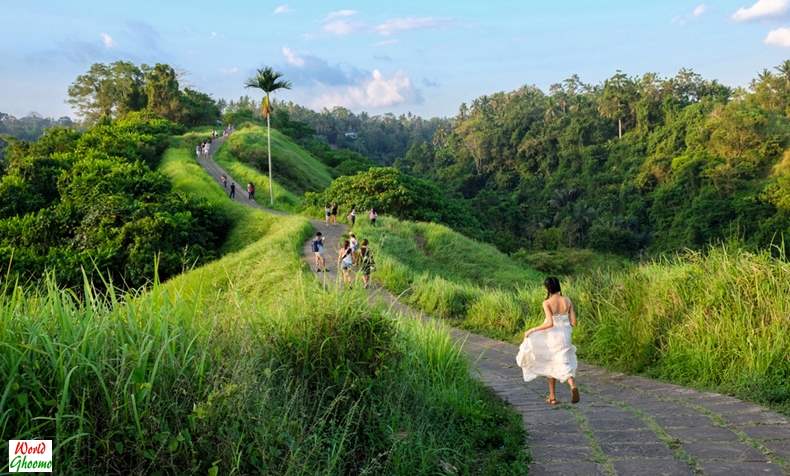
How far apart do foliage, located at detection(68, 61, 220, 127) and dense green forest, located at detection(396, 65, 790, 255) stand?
27.0 meters

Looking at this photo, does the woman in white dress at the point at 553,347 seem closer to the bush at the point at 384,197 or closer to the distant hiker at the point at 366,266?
the distant hiker at the point at 366,266

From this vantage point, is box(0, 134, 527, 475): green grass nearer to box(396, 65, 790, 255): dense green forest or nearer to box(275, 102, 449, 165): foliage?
box(396, 65, 790, 255): dense green forest

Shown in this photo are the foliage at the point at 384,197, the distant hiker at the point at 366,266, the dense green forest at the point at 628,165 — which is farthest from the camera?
the dense green forest at the point at 628,165

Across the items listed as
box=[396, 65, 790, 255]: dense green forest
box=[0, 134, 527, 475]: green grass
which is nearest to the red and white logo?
box=[0, 134, 527, 475]: green grass

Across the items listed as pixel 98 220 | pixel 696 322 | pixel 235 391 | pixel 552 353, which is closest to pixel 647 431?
pixel 552 353

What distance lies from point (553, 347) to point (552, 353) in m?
0.06

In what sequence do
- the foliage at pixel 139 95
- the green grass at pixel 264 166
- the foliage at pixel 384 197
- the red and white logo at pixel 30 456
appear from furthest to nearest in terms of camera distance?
the foliage at pixel 139 95 → the green grass at pixel 264 166 → the foliage at pixel 384 197 → the red and white logo at pixel 30 456

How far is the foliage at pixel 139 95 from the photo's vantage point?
5409cm

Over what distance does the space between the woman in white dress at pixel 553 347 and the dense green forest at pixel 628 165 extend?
75.8ft

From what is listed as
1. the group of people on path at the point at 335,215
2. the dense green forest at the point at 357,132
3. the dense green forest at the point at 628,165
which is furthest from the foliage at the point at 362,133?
the group of people on path at the point at 335,215

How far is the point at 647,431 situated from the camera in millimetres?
4566

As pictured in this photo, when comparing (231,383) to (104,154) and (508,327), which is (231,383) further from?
(104,154)

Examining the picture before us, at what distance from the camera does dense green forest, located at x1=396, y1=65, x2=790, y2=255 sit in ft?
136

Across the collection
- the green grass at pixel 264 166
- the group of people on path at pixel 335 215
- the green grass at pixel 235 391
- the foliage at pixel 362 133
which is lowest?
the group of people on path at pixel 335 215
